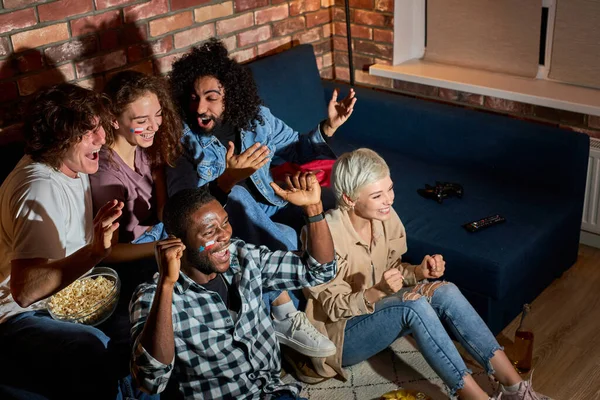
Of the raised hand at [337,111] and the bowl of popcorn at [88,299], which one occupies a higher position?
the raised hand at [337,111]

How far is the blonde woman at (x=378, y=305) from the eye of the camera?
2443mm

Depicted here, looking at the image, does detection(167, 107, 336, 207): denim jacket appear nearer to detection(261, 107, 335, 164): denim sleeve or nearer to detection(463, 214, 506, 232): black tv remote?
detection(261, 107, 335, 164): denim sleeve

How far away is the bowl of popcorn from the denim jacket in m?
0.60

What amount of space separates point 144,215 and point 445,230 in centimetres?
123

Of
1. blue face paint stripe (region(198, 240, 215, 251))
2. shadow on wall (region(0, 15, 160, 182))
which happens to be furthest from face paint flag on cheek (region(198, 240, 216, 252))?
shadow on wall (region(0, 15, 160, 182))

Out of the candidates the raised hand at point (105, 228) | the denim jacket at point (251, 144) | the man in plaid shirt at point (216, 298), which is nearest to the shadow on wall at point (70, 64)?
the denim jacket at point (251, 144)

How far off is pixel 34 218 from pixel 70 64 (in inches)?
41.0

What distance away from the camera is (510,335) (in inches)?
118

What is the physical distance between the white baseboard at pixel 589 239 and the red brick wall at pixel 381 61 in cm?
51

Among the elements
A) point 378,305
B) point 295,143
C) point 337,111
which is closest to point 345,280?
point 378,305

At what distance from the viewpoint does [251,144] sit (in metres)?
3.23

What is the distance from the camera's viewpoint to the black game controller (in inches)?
130

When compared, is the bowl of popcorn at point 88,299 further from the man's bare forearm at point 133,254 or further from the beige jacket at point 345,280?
the beige jacket at point 345,280

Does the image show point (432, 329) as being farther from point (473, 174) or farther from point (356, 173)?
point (473, 174)
